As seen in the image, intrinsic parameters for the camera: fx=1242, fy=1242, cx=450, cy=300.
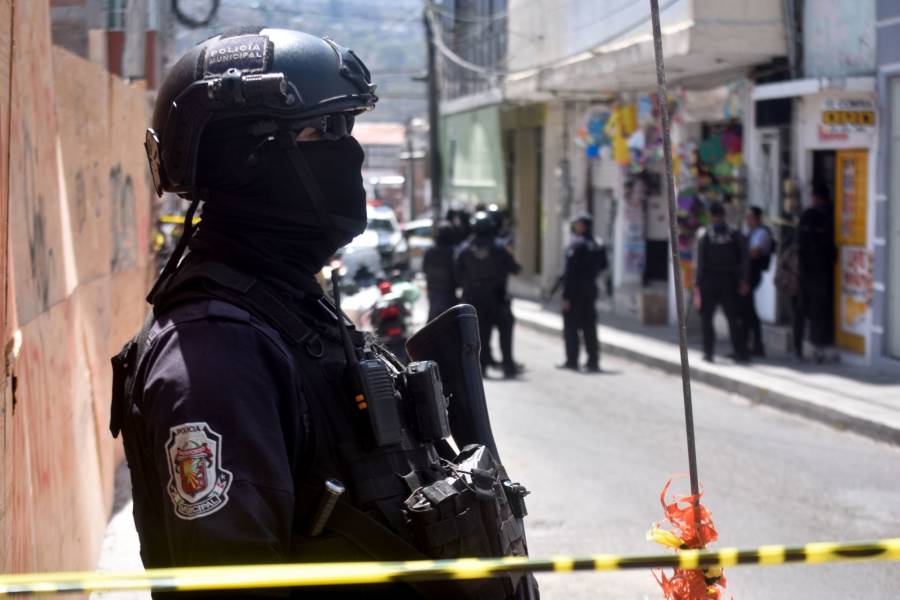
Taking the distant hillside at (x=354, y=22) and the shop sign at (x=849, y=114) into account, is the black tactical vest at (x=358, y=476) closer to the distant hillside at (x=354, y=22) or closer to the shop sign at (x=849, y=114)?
the distant hillside at (x=354, y=22)

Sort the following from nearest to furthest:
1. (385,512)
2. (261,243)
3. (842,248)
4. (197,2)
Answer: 1. (385,512)
2. (261,243)
3. (842,248)
4. (197,2)

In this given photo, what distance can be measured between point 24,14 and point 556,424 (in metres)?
6.54

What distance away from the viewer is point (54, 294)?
500cm

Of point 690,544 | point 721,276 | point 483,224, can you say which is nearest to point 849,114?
point 721,276

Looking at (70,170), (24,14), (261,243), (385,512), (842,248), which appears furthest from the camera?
(842,248)

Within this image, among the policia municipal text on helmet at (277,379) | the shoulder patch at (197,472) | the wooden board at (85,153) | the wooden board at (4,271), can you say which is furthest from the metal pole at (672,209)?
the wooden board at (85,153)

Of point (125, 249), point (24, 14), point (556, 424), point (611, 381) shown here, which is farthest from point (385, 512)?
point (611, 381)

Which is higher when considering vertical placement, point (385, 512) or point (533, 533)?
point (385, 512)

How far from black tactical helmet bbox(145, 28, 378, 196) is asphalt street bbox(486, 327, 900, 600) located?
355 cm

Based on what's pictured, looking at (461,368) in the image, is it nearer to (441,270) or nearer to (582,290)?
(441,270)

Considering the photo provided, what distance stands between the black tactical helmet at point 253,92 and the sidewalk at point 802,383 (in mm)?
8158

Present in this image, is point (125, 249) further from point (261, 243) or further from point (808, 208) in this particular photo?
point (808, 208)

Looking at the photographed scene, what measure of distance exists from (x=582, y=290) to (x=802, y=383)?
284 centimetres

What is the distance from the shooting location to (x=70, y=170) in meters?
6.02
